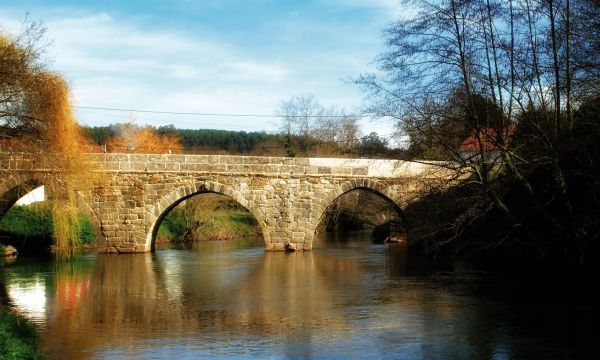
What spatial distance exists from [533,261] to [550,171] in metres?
3.90

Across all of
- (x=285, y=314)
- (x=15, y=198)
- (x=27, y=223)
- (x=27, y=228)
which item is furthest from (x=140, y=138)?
(x=285, y=314)

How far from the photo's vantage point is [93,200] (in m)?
20.8

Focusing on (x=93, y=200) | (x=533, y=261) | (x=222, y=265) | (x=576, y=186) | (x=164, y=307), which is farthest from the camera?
(x=93, y=200)

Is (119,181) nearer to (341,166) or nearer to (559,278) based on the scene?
(341,166)

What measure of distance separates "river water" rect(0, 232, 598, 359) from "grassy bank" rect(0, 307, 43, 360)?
1.77ft

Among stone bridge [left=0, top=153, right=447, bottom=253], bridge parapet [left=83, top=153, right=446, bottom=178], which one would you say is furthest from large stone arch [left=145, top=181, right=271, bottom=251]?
bridge parapet [left=83, top=153, right=446, bottom=178]

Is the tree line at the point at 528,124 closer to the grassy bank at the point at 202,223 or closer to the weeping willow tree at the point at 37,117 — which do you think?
the weeping willow tree at the point at 37,117

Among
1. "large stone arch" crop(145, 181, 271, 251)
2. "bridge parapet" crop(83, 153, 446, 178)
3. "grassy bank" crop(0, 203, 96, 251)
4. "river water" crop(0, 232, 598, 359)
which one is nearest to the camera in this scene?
"river water" crop(0, 232, 598, 359)

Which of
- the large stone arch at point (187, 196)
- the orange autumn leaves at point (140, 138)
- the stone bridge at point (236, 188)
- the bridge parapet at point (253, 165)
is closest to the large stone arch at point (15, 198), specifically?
the stone bridge at point (236, 188)

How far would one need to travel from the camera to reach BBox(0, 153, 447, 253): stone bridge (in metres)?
20.8

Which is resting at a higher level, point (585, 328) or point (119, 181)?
point (119, 181)

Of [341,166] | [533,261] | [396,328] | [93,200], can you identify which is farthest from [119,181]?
[396,328]

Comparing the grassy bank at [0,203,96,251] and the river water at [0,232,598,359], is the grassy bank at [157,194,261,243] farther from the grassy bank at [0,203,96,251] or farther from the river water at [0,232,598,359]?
the river water at [0,232,598,359]

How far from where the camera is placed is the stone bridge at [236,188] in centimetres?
2078
